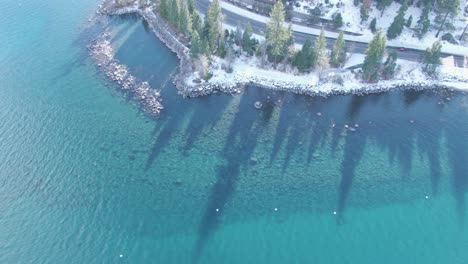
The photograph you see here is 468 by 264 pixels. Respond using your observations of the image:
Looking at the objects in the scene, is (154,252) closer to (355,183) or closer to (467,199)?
(355,183)

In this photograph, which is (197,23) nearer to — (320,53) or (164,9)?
(164,9)

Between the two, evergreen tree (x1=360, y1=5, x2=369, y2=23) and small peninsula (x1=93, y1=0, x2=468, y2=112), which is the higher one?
evergreen tree (x1=360, y1=5, x2=369, y2=23)

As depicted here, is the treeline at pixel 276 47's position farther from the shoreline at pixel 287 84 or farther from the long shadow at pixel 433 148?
the long shadow at pixel 433 148

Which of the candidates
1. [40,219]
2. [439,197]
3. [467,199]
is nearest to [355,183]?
[439,197]

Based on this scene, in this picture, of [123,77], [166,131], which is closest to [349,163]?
[166,131]

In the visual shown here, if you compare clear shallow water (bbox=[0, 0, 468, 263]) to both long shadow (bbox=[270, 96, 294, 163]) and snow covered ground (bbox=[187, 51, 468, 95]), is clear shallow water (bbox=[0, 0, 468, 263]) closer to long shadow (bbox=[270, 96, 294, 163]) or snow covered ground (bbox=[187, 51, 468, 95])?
long shadow (bbox=[270, 96, 294, 163])

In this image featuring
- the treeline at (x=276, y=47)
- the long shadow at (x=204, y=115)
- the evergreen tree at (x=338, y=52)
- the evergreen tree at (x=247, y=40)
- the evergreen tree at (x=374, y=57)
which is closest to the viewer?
the long shadow at (x=204, y=115)

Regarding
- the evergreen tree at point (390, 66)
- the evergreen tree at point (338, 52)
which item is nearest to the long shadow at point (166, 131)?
the evergreen tree at point (338, 52)

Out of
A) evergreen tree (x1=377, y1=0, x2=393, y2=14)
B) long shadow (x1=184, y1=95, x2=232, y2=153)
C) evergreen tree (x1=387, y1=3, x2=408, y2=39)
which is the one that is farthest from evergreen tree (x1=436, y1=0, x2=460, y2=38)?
long shadow (x1=184, y1=95, x2=232, y2=153)
